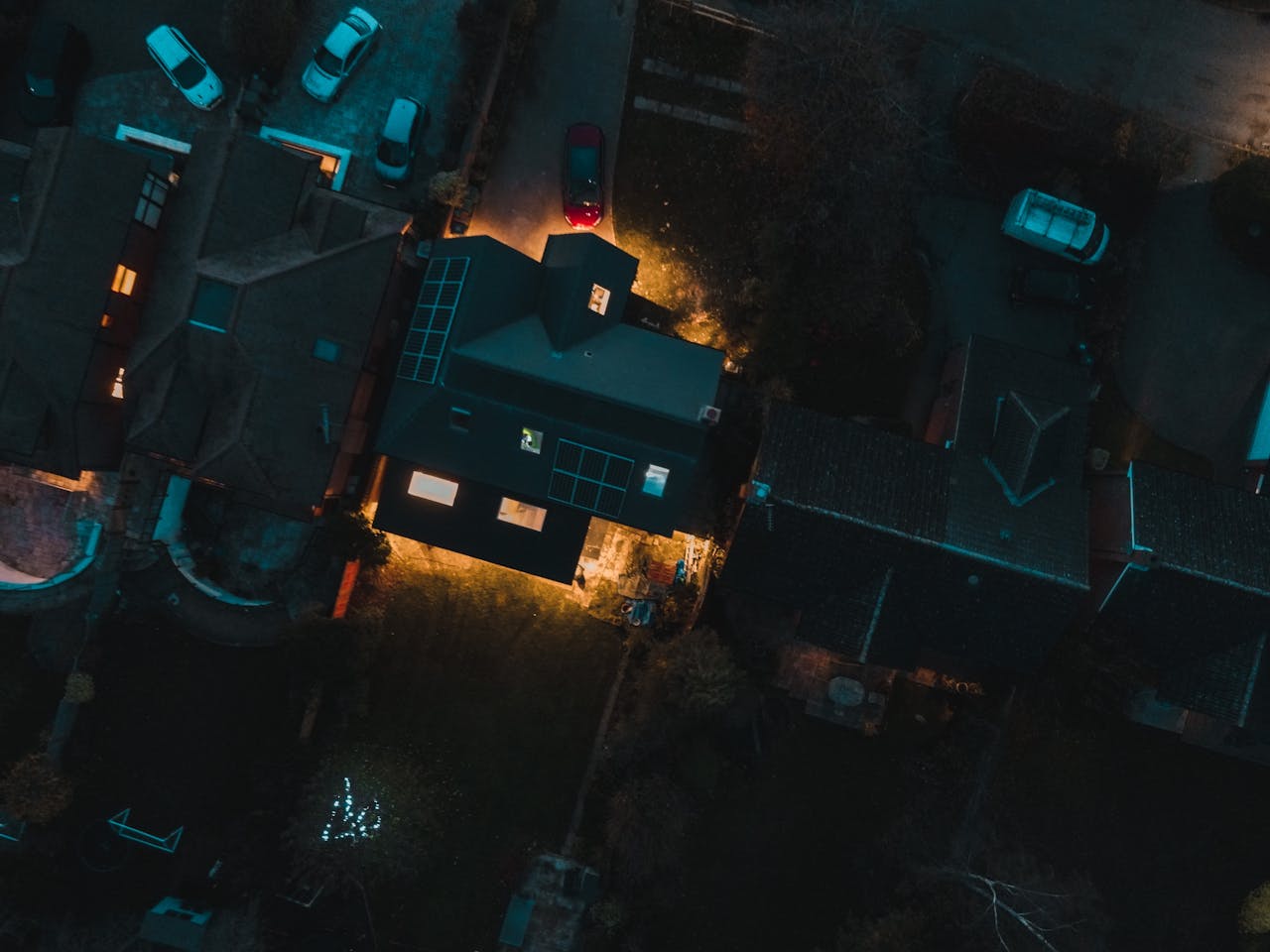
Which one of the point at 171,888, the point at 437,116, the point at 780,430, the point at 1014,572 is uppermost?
the point at 437,116

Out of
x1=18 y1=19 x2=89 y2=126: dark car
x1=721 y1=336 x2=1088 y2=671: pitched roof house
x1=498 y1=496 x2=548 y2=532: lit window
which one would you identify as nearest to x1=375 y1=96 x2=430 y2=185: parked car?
x1=18 y1=19 x2=89 y2=126: dark car

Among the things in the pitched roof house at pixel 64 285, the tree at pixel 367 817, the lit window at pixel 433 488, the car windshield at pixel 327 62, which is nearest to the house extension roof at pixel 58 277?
the pitched roof house at pixel 64 285

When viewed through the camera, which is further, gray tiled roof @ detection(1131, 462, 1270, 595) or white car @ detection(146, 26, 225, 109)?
white car @ detection(146, 26, 225, 109)

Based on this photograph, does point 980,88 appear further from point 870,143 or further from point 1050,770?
point 1050,770

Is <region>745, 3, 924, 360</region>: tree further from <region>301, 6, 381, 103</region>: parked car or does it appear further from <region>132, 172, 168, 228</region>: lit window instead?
<region>132, 172, 168, 228</region>: lit window

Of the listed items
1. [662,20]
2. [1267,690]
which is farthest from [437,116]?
[1267,690]

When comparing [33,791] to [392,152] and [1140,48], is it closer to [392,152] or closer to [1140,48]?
[392,152]

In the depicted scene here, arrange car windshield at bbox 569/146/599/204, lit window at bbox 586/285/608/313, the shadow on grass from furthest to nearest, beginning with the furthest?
the shadow on grass, car windshield at bbox 569/146/599/204, lit window at bbox 586/285/608/313
